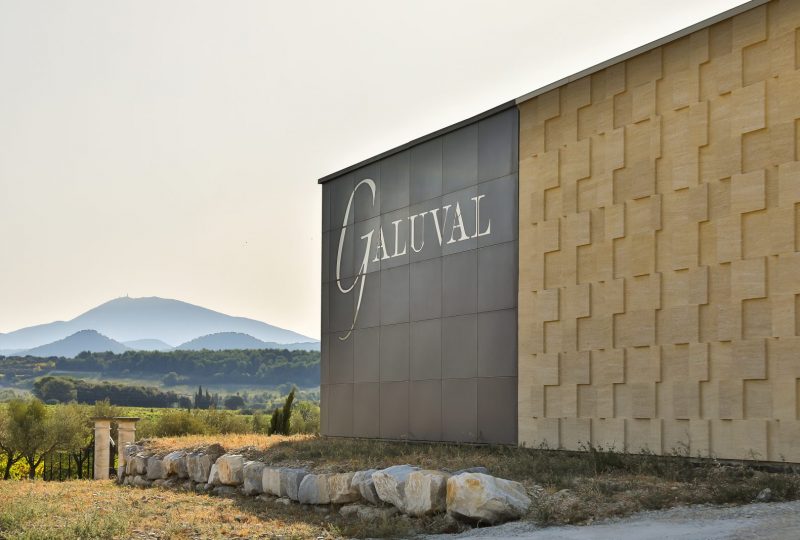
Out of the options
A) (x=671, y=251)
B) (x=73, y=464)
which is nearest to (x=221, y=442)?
(x=671, y=251)

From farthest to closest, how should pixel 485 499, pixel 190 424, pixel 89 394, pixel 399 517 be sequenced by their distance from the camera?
pixel 89 394
pixel 190 424
pixel 399 517
pixel 485 499

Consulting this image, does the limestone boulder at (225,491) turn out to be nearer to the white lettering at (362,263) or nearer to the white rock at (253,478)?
the white rock at (253,478)

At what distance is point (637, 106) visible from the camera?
15.3m

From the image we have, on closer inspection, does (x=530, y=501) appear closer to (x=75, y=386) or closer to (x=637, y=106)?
(x=637, y=106)

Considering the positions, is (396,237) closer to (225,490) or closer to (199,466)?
(199,466)

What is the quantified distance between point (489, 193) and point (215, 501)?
7.79m

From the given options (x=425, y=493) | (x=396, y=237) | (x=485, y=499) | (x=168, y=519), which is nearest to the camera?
(x=485, y=499)

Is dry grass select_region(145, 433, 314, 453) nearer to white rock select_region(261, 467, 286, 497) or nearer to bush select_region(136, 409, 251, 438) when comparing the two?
white rock select_region(261, 467, 286, 497)

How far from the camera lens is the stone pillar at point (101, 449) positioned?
86.4ft

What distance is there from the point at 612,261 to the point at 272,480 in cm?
692

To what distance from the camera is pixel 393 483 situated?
13.1 metres

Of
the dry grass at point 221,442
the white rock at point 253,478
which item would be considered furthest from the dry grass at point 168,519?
the dry grass at point 221,442

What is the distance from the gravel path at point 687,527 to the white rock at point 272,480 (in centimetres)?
545

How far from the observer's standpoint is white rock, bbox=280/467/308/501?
51.3 feet
